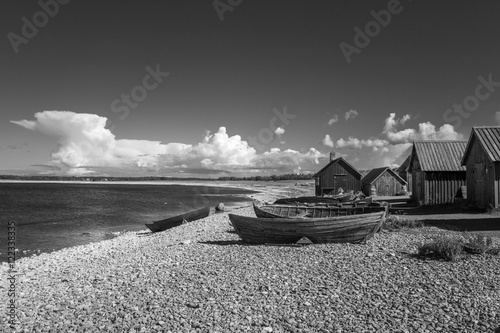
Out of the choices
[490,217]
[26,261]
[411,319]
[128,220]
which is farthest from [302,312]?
[128,220]

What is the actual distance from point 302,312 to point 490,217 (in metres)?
18.4

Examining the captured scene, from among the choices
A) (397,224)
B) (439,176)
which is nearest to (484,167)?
(439,176)

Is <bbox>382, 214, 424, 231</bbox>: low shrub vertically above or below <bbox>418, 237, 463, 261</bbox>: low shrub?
below

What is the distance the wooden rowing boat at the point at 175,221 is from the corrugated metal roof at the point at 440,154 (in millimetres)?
18763

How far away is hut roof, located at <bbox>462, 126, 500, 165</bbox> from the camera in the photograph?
71.9 feet

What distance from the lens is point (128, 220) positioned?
3509 centimetres

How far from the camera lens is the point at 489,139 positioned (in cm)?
2319

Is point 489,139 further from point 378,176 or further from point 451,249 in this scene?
point 378,176

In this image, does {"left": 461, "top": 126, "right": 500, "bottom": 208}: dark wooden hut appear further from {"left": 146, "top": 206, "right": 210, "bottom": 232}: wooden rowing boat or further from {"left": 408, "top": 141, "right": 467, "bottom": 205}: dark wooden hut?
{"left": 146, "top": 206, "right": 210, "bottom": 232}: wooden rowing boat

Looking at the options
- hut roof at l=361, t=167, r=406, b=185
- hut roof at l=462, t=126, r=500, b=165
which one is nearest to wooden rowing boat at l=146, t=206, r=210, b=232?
hut roof at l=462, t=126, r=500, b=165

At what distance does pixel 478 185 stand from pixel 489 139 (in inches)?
125

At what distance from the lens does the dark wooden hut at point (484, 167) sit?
21797mm

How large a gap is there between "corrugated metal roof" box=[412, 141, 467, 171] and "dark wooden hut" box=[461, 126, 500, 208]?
3328 millimetres

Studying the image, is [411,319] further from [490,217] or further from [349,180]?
[349,180]
